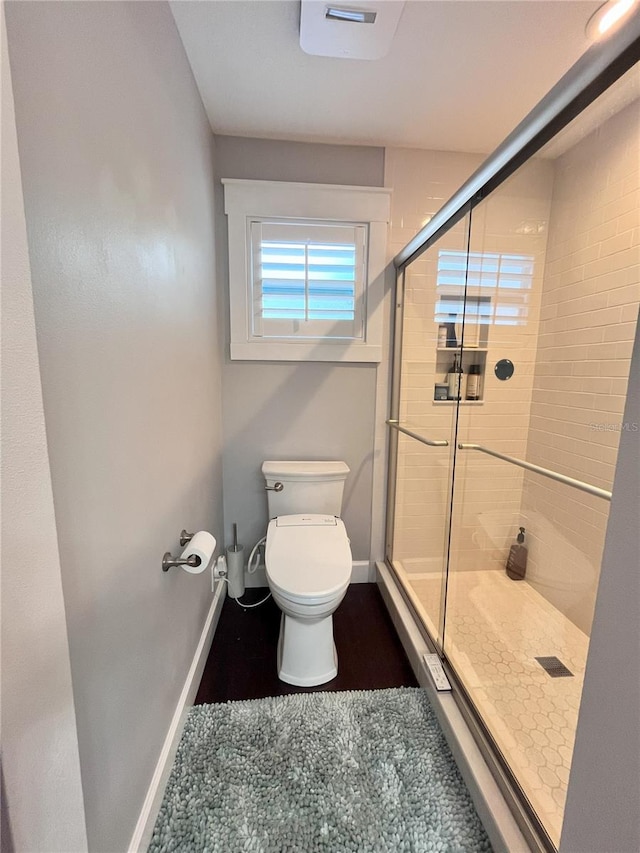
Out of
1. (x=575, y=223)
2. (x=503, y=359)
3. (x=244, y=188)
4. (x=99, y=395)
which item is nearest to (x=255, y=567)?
(x=99, y=395)

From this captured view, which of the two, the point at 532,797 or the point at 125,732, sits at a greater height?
the point at 125,732

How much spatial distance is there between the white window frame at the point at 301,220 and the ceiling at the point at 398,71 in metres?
0.23

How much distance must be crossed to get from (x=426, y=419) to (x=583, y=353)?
2.29ft

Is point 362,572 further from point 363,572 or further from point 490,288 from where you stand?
point 490,288

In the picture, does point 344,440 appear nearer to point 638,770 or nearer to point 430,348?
point 430,348

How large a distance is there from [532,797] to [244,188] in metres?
2.42

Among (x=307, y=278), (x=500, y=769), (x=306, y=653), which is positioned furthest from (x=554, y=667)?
(x=307, y=278)

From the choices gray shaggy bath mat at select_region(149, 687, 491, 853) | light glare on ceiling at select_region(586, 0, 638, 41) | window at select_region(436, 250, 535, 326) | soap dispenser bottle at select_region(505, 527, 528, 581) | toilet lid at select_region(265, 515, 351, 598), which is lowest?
gray shaggy bath mat at select_region(149, 687, 491, 853)

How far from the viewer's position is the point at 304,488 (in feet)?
5.97

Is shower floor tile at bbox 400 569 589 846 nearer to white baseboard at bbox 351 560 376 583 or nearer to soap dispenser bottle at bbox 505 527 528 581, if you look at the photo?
soap dispenser bottle at bbox 505 527 528 581

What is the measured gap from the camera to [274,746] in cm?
117

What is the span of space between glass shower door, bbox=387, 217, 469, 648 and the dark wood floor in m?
0.21

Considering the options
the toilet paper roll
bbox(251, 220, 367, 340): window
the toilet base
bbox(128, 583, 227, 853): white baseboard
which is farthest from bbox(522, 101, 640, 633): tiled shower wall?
bbox(128, 583, 227, 853): white baseboard

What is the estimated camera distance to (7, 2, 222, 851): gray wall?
550mm
